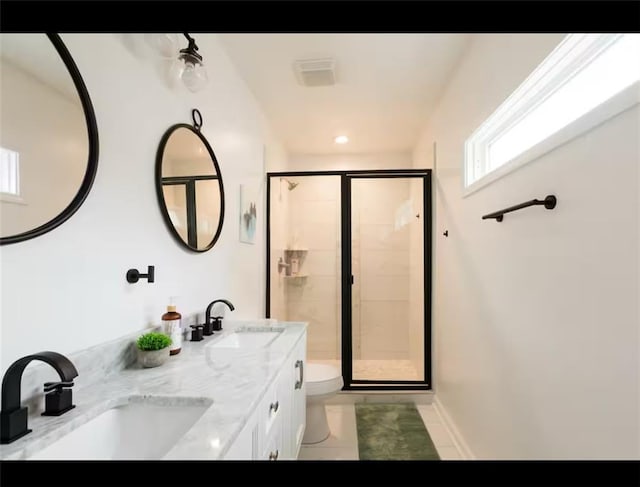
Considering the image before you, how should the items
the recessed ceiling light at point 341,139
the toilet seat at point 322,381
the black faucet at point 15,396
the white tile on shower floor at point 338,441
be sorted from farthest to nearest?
1. the recessed ceiling light at point 341,139
2. the toilet seat at point 322,381
3. the white tile on shower floor at point 338,441
4. the black faucet at point 15,396

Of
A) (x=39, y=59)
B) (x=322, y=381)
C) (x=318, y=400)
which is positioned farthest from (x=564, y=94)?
(x=318, y=400)

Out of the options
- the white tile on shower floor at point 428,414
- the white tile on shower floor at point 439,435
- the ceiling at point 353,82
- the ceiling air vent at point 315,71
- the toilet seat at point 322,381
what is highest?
the ceiling at point 353,82

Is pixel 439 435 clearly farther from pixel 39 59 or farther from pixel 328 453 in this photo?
pixel 39 59

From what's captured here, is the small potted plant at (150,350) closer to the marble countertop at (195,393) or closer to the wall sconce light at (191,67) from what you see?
the marble countertop at (195,393)

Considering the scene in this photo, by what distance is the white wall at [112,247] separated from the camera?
32.9 inches

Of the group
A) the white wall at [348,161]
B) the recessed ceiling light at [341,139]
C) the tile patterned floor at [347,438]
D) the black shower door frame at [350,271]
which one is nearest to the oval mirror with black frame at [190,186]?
the black shower door frame at [350,271]

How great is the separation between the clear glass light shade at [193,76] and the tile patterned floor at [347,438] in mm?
2160

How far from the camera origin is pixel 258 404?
91 centimetres

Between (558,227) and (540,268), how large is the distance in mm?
193

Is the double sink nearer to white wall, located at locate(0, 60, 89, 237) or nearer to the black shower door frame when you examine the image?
white wall, located at locate(0, 60, 89, 237)

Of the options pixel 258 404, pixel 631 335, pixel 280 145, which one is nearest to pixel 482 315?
pixel 631 335

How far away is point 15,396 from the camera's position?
0.68 m
